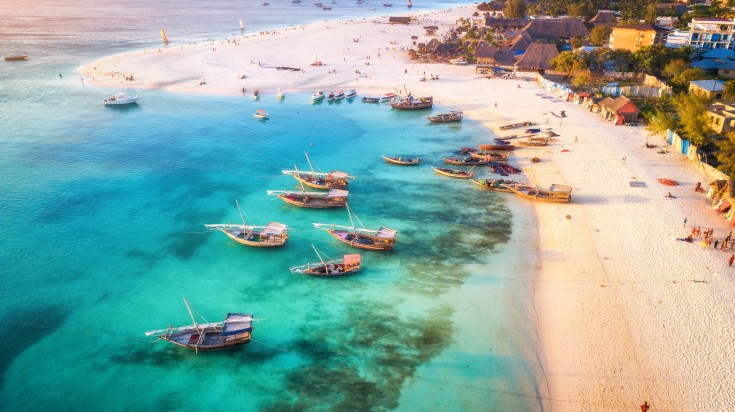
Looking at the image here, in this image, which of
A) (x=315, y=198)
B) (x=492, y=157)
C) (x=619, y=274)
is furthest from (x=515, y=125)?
(x=619, y=274)

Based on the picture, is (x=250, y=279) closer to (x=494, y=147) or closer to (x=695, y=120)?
(x=494, y=147)

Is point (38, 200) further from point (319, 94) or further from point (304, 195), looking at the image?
point (319, 94)

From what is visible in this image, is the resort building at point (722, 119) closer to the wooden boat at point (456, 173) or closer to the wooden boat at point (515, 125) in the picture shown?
the wooden boat at point (515, 125)

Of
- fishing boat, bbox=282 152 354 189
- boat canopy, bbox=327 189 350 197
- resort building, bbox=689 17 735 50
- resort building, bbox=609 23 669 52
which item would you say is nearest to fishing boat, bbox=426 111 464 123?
fishing boat, bbox=282 152 354 189

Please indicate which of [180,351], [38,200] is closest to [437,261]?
[180,351]

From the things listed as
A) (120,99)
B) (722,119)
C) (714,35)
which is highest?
(714,35)
